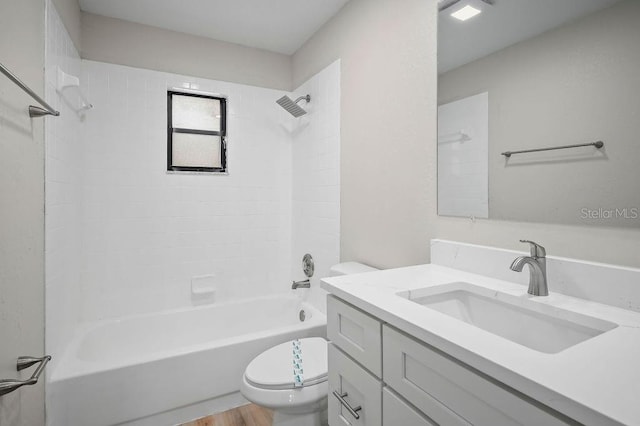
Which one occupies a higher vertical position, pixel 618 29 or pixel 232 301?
pixel 618 29

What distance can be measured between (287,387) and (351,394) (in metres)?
0.55

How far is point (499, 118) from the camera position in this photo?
124 centimetres

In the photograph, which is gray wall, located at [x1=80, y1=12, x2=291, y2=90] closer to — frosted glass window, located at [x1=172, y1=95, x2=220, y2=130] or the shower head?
frosted glass window, located at [x1=172, y1=95, x2=220, y2=130]

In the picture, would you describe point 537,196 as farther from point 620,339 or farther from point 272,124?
point 272,124

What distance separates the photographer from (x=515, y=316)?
1.03 metres

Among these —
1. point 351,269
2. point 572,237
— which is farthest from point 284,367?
point 572,237

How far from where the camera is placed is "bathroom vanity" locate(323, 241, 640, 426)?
1.78 feet

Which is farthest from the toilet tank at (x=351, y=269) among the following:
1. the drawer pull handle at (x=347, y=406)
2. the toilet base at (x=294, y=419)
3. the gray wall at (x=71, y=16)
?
the gray wall at (x=71, y=16)

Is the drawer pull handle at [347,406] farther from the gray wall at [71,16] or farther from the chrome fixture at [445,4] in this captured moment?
the gray wall at [71,16]

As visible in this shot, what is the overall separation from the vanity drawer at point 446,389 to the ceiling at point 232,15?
2.21 meters

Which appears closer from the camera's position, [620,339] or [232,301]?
[620,339]

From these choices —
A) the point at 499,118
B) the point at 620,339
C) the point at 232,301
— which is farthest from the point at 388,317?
the point at 232,301

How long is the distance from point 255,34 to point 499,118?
2.11 meters

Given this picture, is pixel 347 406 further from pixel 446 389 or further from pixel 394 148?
pixel 394 148
